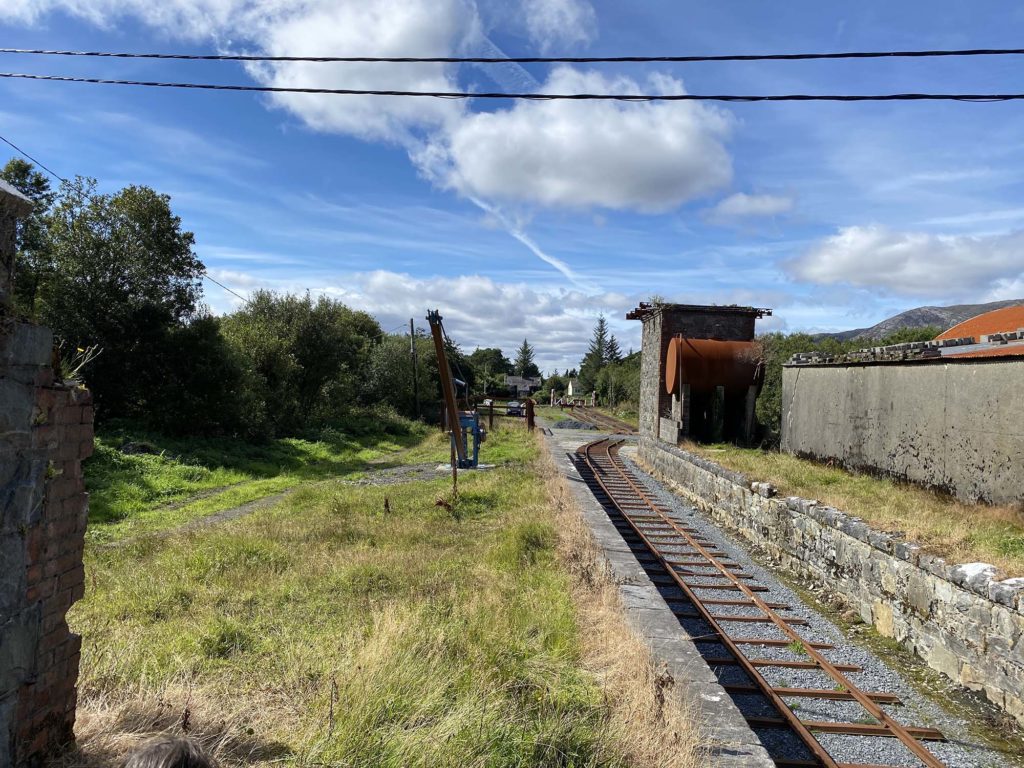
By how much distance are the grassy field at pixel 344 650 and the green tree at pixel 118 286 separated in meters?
12.4

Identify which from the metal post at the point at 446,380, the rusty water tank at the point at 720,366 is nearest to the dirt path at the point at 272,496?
the metal post at the point at 446,380

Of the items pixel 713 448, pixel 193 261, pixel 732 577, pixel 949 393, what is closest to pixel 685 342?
pixel 713 448

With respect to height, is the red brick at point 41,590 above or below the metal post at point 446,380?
below

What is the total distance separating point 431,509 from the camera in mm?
11938

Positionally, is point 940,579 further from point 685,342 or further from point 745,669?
point 685,342

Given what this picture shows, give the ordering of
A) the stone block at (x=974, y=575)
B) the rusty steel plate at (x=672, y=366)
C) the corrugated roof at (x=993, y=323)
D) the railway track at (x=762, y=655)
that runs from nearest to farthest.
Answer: the railway track at (x=762, y=655) < the stone block at (x=974, y=575) < the corrugated roof at (x=993, y=323) < the rusty steel plate at (x=672, y=366)

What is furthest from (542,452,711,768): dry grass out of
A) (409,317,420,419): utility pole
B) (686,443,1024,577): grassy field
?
(409,317,420,419): utility pole

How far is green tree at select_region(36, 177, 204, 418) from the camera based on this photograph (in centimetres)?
1858

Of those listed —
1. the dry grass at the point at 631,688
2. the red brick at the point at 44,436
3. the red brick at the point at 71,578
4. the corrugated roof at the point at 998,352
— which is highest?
the corrugated roof at the point at 998,352

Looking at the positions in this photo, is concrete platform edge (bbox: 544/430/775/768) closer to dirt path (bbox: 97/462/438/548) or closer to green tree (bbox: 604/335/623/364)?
dirt path (bbox: 97/462/438/548)

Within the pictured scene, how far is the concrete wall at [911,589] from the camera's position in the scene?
5.04m

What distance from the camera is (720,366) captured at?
18.3 metres

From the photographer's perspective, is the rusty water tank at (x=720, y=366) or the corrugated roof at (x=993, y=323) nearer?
the corrugated roof at (x=993, y=323)

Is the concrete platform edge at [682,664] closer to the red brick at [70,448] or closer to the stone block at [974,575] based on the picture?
the stone block at [974,575]
